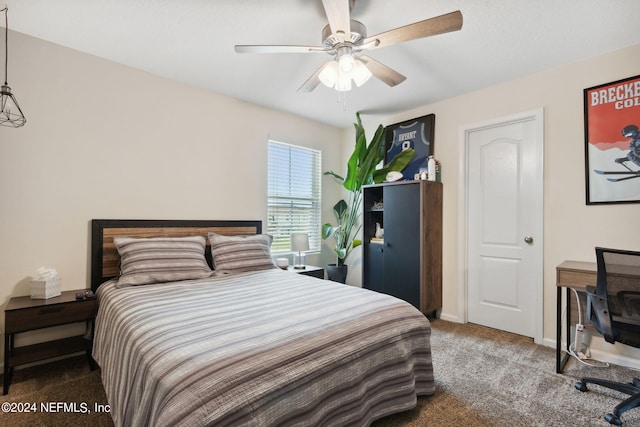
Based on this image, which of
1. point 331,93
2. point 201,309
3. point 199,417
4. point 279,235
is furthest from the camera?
point 279,235

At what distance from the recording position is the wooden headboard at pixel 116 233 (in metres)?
2.55

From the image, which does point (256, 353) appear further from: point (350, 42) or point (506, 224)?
point (506, 224)

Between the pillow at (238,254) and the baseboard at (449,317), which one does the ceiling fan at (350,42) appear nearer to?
the pillow at (238,254)

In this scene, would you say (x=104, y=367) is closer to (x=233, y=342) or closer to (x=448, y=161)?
(x=233, y=342)

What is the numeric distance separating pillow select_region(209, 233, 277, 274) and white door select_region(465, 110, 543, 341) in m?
2.28

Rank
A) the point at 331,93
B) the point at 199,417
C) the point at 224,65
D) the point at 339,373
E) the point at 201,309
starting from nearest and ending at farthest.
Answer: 1. the point at 199,417
2. the point at 339,373
3. the point at 201,309
4. the point at 224,65
5. the point at 331,93

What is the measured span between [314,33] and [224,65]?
962 millimetres

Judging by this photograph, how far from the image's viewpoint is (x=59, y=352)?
2.23 m

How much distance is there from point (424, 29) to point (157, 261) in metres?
2.51

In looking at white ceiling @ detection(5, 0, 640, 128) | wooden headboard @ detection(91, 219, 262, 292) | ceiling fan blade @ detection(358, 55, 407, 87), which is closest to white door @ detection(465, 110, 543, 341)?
white ceiling @ detection(5, 0, 640, 128)

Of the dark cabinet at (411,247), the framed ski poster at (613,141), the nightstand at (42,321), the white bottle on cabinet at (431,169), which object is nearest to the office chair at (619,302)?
the framed ski poster at (613,141)

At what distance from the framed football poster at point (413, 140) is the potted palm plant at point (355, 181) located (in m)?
0.10

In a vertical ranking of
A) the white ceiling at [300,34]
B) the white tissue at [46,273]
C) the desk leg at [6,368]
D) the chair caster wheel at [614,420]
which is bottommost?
the chair caster wheel at [614,420]

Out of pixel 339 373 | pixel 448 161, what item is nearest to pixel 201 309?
pixel 339 373
